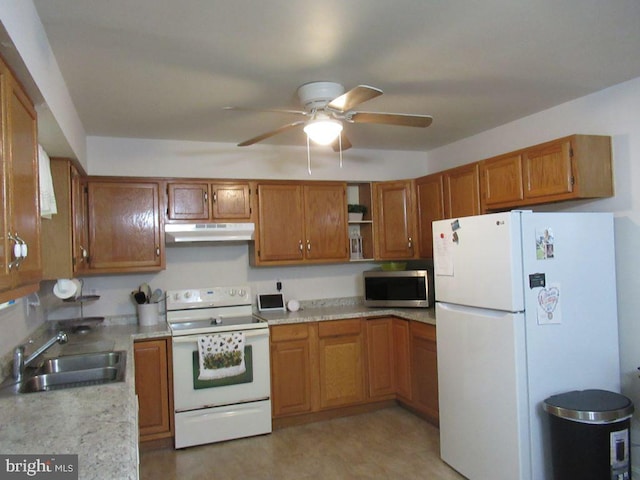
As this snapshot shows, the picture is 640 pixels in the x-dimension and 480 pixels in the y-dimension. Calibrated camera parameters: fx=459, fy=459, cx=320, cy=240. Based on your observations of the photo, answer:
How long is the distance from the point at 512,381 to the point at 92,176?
10.8 ft

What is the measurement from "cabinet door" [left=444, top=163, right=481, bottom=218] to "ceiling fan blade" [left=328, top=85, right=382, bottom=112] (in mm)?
1559

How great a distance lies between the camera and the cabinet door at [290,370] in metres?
3.71

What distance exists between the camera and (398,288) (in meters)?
4.12

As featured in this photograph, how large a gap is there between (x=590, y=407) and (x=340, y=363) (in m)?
1.99

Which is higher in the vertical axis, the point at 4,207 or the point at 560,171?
the point at 560,171

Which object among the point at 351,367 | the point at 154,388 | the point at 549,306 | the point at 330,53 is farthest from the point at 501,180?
the point at 154,388

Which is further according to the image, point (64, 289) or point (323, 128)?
point (64, 289)

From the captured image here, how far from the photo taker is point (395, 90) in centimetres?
283

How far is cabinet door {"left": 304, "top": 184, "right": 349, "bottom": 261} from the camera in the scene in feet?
13.6

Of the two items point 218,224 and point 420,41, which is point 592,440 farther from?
point 218,224

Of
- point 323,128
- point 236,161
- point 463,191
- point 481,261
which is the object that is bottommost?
point 481,261

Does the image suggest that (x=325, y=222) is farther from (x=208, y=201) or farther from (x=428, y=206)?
(x=208, y=201)

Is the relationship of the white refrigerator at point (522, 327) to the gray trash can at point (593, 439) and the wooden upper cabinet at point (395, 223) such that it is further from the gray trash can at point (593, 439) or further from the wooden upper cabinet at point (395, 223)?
the wooden upper cabinet at point (395, 223)

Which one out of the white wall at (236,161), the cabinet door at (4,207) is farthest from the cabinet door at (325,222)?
the cabinet door at (4,207)
